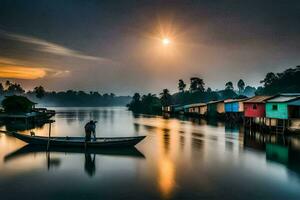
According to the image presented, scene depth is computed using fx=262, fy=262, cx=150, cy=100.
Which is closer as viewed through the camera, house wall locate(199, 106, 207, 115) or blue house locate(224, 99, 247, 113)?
blue house locate(224, 99, 247, 113)

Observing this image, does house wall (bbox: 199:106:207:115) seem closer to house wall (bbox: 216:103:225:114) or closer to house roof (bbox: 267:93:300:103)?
house wall (bbox: 216:103:225:114)

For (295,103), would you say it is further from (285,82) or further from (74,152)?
(285,82)

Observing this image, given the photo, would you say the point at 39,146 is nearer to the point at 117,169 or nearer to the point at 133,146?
the point at 133,146

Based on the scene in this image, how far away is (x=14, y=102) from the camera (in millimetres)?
49875

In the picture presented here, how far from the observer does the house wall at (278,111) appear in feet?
95.6

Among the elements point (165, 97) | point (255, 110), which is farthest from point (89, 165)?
point (165, 97)

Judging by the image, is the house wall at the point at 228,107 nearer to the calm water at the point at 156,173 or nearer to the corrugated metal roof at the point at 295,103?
the corrugated metal roof at the point at 295,103

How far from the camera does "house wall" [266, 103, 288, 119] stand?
2914cm

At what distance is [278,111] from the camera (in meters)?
30.3

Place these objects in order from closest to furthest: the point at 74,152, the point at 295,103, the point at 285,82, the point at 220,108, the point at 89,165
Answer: the point at 89,165 → the point at 74,152 → the point at 295,103 → the point at 220,108 → the point at 285,82

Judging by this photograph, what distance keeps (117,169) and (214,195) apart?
701cm

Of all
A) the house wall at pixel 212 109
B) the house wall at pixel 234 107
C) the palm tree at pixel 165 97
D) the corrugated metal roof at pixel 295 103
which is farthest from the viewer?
the palm tree at pixel 165 97

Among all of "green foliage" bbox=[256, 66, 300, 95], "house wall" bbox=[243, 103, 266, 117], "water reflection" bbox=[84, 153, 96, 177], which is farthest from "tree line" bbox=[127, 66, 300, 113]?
"water reflection" bbox=[84, 153, 96, 177]


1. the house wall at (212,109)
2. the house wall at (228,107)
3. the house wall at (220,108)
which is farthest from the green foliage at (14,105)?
the house wall at (220,108)
